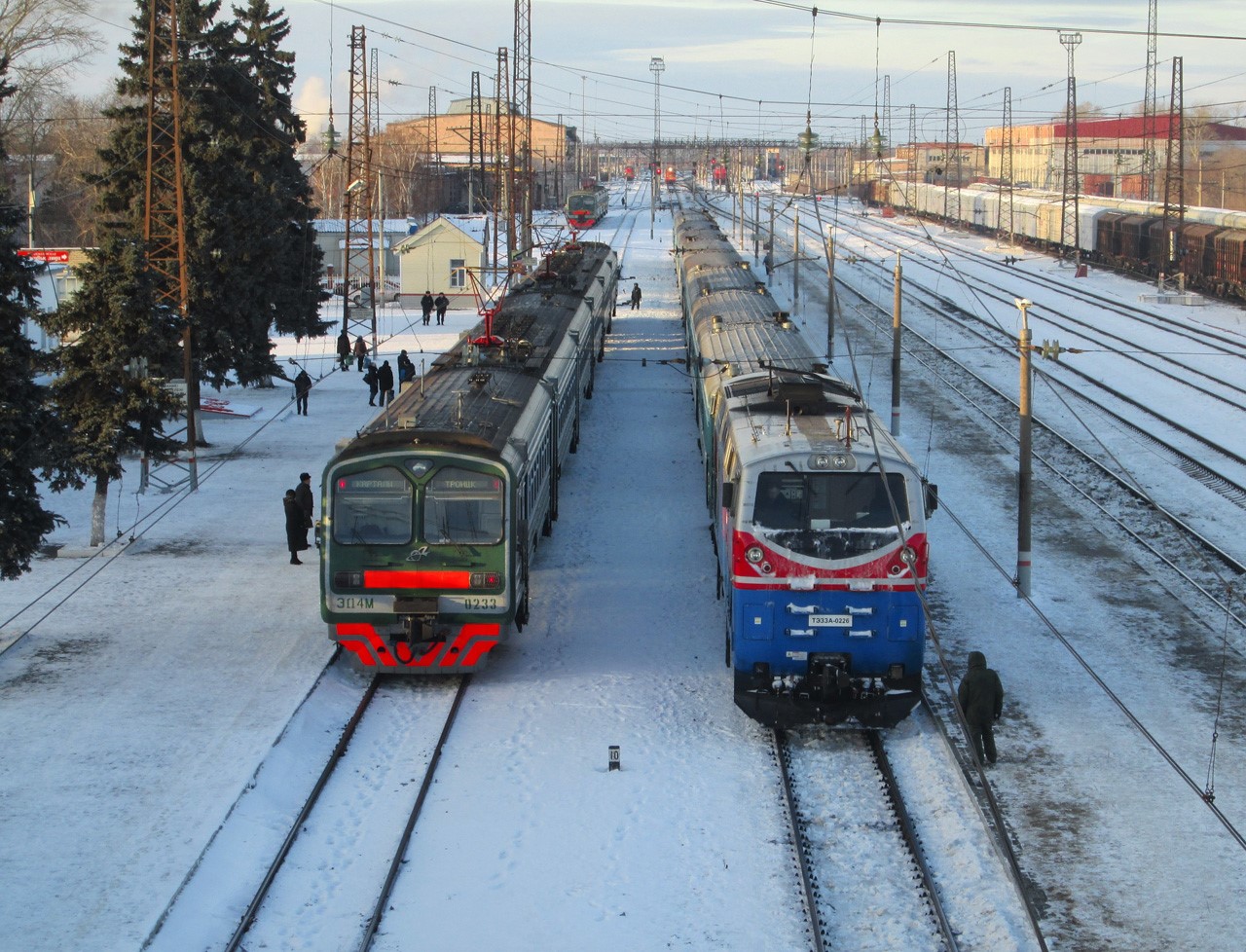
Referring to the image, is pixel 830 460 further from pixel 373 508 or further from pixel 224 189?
pixel 224 189

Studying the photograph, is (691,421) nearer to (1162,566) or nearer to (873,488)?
(1162,566)

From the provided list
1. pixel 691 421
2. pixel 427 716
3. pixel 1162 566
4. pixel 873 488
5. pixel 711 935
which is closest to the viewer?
pixel 711 935

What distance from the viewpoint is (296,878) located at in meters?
10.7

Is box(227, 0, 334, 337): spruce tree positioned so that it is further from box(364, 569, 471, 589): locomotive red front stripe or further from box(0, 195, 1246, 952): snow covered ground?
box(364, 569, 471, 589): locomotive red front stripe

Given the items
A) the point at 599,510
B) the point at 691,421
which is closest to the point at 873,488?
the point at 599,510

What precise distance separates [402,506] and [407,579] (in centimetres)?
78

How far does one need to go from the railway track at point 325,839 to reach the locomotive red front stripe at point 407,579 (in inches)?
50.1

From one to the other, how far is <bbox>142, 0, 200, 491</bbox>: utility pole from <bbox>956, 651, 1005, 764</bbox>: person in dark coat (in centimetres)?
1469

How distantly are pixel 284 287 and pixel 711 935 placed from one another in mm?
26238

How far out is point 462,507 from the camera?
576 inches

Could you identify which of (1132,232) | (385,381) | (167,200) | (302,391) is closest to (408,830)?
(167,200)

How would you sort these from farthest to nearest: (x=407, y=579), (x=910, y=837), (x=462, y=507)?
(x=462, y=507)
(x=407, y=579)
(x=910, y=837)

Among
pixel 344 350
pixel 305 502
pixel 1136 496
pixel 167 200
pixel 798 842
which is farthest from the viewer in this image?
pixel 344 350

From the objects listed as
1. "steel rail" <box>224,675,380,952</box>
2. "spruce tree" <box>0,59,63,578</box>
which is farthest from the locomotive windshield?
"spruce tree" <box>0,59,63,578</box>
